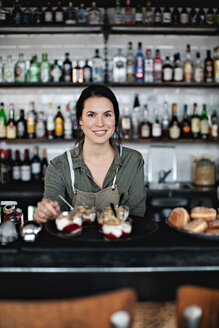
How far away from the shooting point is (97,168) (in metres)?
1.84

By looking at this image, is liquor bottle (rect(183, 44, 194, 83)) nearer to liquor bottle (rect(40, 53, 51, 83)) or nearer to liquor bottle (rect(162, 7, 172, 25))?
liquor bottle (rect(162, 7, 172, 25))

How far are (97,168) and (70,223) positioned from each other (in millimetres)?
585

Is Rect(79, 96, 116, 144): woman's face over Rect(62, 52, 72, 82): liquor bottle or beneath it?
beneath

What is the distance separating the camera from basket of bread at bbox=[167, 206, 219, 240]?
1.26 meters

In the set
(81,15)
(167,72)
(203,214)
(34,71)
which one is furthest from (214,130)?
(203,214)

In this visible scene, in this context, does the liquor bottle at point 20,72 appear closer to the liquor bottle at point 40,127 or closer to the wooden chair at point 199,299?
the liquor bottle at point 40,127

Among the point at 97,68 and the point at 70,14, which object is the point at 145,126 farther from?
the point at 70,14

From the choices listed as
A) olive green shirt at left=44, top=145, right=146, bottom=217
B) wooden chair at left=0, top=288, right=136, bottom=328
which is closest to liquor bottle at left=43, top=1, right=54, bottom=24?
olive green shirt at left=44, top=145, right=146, bottom=217

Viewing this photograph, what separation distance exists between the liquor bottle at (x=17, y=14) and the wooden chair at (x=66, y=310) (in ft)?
8.78

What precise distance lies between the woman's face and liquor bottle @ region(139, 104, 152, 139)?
4.40 ft

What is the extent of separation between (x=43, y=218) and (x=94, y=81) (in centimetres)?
180

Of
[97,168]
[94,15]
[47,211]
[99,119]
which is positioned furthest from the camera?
[94,15]

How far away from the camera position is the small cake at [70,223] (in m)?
1.29

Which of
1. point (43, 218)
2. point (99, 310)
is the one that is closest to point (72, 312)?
point (99, 310)
